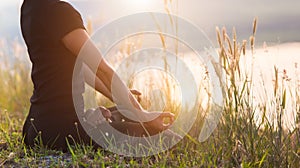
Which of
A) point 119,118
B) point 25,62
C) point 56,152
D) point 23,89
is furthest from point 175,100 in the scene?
point 25,62

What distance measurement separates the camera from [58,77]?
12.1 feet

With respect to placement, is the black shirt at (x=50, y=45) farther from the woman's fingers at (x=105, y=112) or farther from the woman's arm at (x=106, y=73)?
the woman's fingers at (x=105, y=112)

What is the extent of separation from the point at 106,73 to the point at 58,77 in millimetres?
385

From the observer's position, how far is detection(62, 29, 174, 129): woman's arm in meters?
3.50

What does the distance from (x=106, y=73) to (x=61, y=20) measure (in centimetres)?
45

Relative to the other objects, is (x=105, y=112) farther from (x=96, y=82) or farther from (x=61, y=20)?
(x=61, y=20)

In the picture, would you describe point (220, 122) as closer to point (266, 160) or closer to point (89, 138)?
point (266, 160)

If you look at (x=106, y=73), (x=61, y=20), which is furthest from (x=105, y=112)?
(x=61, y=20)

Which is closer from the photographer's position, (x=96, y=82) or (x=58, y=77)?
(x=58, y=77)

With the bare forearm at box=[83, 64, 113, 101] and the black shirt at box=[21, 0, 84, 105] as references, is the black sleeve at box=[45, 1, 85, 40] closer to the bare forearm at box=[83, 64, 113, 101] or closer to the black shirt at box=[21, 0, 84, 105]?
the black shirt at box=[21, 0, 84, 105]

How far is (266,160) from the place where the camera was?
3258 millimetres

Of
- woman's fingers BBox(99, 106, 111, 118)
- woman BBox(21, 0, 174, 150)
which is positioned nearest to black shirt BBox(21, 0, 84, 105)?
woman BBox(21, 0, 174, 150)

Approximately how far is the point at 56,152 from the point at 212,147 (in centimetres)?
107

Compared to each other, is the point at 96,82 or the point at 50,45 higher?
the point at 50,45
